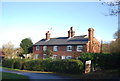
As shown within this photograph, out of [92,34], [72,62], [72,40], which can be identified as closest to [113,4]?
[72,62]

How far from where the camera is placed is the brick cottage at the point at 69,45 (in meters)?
40.6

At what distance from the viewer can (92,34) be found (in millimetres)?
40156

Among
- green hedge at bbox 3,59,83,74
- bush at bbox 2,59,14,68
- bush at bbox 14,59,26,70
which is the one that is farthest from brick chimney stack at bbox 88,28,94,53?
bush at bbox 2,59,14,68

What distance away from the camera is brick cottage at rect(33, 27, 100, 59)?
40.6 m

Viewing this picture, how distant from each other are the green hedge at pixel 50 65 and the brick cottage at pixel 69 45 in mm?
14946

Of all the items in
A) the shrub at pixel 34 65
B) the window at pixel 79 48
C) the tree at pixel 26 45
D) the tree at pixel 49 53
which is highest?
the tree at pixel 26 45

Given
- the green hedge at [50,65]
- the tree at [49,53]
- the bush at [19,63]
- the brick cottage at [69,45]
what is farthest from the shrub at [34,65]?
the tree at [49,53]

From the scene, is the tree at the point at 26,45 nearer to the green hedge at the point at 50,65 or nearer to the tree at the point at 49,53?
the tree at the point at 49,53

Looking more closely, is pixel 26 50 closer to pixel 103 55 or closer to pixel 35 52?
pixel 35 52

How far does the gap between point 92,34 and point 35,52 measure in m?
18.3

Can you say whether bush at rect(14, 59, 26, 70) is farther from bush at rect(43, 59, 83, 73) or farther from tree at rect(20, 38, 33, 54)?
tree at rect(20, 38, 33, 54)

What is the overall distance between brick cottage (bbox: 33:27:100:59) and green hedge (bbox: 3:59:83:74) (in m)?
14.9

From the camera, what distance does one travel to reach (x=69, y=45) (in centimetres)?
4331

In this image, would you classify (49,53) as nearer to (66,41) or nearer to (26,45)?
(66,41)
